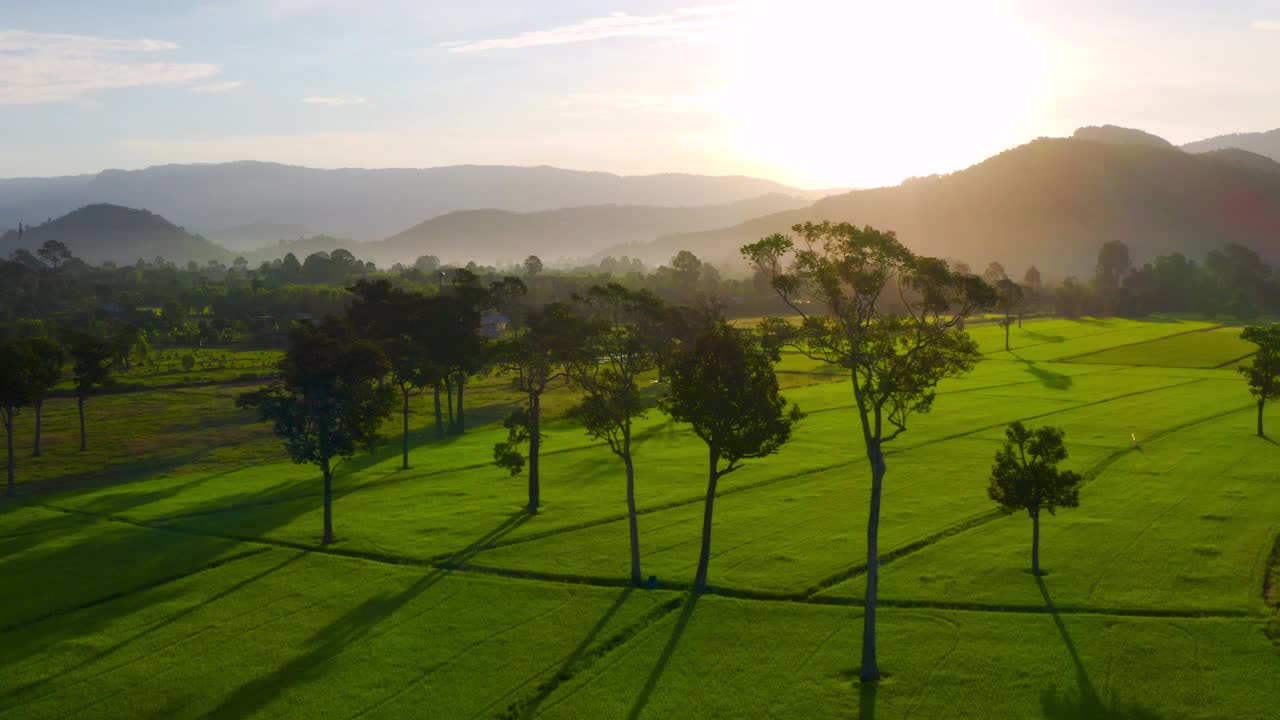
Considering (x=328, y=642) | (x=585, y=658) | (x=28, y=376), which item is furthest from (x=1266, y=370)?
(x=28, y=376)

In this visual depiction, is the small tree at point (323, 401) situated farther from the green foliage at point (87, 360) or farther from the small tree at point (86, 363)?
the green foliage at point (87, 360)

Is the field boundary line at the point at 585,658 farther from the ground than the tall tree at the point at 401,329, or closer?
closer

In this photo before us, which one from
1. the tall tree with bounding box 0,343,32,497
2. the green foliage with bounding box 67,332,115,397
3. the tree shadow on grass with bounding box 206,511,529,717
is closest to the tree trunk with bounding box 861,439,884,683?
the tree shadow on grass with bounding box 206,511,529,717

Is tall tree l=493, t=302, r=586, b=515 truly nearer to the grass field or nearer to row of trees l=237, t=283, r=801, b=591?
row of trees l=237, t=283, r=801, b=591

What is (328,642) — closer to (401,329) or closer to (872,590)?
(872,590)

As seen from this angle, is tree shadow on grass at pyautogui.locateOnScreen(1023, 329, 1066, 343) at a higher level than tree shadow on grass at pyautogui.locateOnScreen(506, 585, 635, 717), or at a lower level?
higher

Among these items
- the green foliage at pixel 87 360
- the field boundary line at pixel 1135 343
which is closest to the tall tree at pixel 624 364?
the green foliage at pixel 87 360

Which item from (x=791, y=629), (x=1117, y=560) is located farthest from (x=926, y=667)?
(x=1117, y=560)
